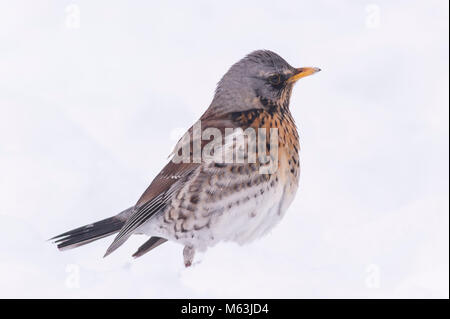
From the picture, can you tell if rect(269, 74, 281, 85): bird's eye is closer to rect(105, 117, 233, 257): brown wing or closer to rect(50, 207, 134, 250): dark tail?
rect(105, 117, 233, 257): brown wing

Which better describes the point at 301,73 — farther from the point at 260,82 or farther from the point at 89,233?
the point at 89,233

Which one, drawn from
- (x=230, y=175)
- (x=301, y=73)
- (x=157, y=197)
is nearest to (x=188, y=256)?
(x=157, y=197)

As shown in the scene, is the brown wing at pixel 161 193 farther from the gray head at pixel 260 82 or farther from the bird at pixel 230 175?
the gray head at pixel 260 82

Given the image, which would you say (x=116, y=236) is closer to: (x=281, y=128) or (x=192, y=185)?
(x=192, y=185)

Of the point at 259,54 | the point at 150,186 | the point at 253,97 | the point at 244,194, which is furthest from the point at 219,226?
the point at 259,54

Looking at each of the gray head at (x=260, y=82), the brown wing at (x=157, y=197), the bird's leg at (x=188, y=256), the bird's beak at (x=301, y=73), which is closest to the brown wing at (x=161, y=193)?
the brown wing at (x=157, y=197)

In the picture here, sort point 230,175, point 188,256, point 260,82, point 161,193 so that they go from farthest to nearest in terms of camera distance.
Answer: point 188,256 → point 260,82 → point 161,193 → point 230,175

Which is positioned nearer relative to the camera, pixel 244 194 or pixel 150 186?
pixel 244 194
